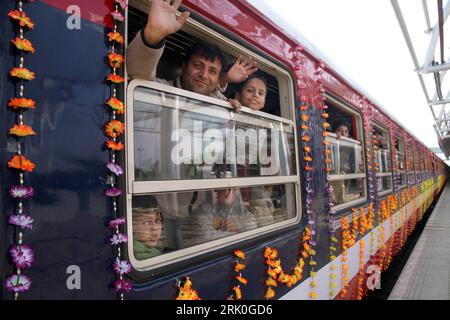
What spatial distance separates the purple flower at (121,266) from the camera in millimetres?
981

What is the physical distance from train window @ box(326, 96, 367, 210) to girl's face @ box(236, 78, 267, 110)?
0.90m

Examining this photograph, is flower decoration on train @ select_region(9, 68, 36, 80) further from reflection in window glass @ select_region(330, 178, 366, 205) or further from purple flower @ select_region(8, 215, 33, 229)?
reflection in window glass @ select_region(330, 178, 366, 205)

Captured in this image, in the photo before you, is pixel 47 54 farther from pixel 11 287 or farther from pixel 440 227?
pixel 440 227

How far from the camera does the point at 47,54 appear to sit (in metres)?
0.88

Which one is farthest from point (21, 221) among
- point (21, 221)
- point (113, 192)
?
point (113, 192)

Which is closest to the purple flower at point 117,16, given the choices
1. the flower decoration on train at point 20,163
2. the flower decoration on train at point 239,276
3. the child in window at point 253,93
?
the flower decoration on train at point 20,163

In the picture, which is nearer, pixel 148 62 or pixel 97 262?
pixel 97 262

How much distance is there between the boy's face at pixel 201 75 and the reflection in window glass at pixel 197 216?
19.0 inches

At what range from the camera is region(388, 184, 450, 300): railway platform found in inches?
147

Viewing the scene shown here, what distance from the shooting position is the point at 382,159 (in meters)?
4.36

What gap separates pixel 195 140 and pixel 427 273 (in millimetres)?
4495

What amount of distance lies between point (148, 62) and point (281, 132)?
105 centimetres

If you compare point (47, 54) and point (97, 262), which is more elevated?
point (47, 54)
